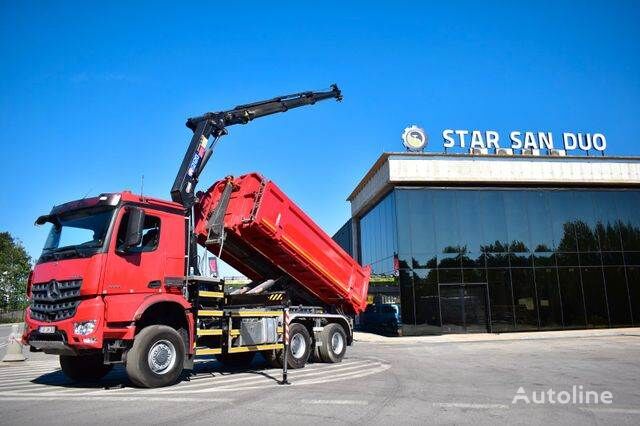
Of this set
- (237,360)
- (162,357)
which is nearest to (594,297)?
(237,360)

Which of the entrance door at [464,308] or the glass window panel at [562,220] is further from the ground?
the glass window panel at [562,220]

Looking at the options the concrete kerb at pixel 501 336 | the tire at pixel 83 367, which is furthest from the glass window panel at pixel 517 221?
the tire at pixel 83 367

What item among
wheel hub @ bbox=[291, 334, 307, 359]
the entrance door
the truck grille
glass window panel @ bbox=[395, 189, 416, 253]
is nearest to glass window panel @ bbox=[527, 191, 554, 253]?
the entrance door

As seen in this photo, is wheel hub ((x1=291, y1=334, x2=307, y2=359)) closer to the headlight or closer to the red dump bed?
the red dump bed

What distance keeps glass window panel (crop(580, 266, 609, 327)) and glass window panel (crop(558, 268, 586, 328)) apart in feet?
1.05

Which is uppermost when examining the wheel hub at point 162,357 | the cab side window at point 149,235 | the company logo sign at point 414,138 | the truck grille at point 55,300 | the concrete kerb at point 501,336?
the company logo sign at point 414,138

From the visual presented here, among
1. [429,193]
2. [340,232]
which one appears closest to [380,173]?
[429,193]

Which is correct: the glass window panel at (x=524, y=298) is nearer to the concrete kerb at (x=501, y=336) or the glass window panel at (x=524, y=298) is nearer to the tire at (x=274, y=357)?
the concrete kerb at (x=501, y=336)

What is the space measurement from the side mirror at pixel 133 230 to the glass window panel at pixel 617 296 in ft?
83.5

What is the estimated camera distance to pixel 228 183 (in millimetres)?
10320

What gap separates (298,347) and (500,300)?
16439mm

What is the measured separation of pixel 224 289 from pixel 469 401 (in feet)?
17.1

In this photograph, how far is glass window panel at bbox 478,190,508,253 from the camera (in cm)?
2458

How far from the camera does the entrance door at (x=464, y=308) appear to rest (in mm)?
23703
